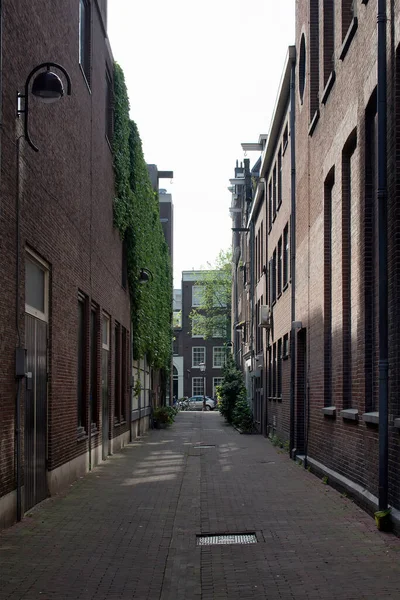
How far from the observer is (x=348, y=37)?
40.3 ft

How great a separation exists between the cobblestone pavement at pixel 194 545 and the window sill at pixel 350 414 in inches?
43.8

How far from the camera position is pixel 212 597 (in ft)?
21.3

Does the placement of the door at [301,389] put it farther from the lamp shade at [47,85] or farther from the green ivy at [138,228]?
the lamp shade at [47,85]

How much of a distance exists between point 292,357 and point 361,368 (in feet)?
27.8

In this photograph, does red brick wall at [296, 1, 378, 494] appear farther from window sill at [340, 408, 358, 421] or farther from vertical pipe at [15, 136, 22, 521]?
vertical pipe at [15, 136, 22, 521]

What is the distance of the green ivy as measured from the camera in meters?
21.6

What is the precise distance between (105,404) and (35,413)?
8.66m

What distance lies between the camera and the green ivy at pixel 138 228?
71.0 feet

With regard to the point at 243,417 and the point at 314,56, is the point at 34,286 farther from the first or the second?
Result: the point at 243,417

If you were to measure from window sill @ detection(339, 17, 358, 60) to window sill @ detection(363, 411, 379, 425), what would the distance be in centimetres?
532

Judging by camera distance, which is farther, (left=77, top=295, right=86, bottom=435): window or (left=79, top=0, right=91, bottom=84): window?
(left=79, top=0, right=91, bottom=84): window

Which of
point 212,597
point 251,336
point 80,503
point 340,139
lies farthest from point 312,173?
point 251,336

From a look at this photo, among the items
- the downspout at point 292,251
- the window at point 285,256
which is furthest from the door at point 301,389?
the window at point 285,256

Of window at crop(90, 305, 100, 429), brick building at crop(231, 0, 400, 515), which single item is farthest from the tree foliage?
window at crop(90, 305, 100, 429)
